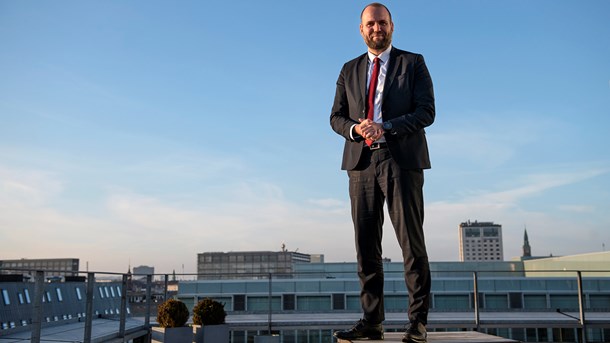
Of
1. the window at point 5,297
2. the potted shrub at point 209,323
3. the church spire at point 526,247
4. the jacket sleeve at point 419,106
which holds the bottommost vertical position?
the potted shrub at point 209,323

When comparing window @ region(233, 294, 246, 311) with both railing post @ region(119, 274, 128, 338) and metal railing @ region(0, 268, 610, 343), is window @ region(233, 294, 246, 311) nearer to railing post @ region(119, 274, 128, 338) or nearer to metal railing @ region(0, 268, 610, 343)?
metal railing @ region(0, 268, 610, 343)

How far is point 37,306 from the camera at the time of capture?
189 inches

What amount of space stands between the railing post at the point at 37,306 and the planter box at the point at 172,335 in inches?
78.8

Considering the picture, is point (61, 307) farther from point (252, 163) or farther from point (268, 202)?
point (268, 202)

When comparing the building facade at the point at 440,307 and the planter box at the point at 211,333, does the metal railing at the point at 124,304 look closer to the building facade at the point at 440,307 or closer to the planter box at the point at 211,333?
the building facade at the point at 440,307

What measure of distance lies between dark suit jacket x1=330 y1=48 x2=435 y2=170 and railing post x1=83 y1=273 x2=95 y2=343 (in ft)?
12.5

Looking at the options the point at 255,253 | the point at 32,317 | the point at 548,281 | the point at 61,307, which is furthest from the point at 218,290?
the point at 255,253

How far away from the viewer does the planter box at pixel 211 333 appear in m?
6.59

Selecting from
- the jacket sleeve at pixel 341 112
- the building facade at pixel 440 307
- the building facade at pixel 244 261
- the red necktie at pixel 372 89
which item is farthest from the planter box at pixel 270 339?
the building facade at pixel 244 261

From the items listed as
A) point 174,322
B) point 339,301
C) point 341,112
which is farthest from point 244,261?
point 341,112

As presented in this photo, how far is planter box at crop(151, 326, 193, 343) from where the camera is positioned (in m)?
6.57

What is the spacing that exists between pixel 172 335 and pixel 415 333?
4.68 metres

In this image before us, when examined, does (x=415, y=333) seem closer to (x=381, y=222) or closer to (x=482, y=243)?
(x=381, y=222)

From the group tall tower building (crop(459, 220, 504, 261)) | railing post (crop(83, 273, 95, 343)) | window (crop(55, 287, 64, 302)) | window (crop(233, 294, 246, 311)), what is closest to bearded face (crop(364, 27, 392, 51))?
railing post (crop(83, 273, 95, 343))
